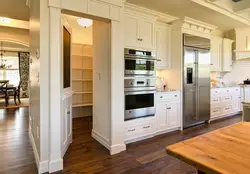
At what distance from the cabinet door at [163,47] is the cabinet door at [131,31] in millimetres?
913

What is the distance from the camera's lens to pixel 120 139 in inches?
113

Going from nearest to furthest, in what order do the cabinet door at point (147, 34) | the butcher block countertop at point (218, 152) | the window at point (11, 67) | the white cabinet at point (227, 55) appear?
the butcher block countertop at point (218, 152)
the cabinet door at point (147, 34)
the white cabinet at point (227, 55)
the window at point (11, 67)

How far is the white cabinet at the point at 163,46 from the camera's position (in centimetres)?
401

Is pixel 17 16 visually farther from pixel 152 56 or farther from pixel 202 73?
pixel 202 73

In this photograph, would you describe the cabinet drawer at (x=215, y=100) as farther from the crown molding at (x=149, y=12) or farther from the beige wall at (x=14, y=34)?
the beige wall at (x=14, y=34)

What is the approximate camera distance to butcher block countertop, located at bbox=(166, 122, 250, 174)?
0.76 meters

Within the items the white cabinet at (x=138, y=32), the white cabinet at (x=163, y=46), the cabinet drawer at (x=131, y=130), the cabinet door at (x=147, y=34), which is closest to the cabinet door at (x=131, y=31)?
the white cabinet at (x=138, y=32)

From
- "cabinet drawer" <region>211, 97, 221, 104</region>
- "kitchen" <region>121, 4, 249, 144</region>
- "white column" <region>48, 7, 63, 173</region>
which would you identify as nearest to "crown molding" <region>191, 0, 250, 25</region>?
"kitchen" <region>121, 4, 249, 144</region>

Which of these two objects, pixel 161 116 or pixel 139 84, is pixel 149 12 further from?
pixel 161 116

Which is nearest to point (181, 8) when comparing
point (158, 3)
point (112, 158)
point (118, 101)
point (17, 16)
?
point (158, 3)

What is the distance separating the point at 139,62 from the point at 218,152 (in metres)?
2.51

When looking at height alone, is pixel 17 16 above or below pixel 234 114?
above

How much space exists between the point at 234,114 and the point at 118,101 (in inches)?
190

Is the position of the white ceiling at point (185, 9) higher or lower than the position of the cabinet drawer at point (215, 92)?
higher
